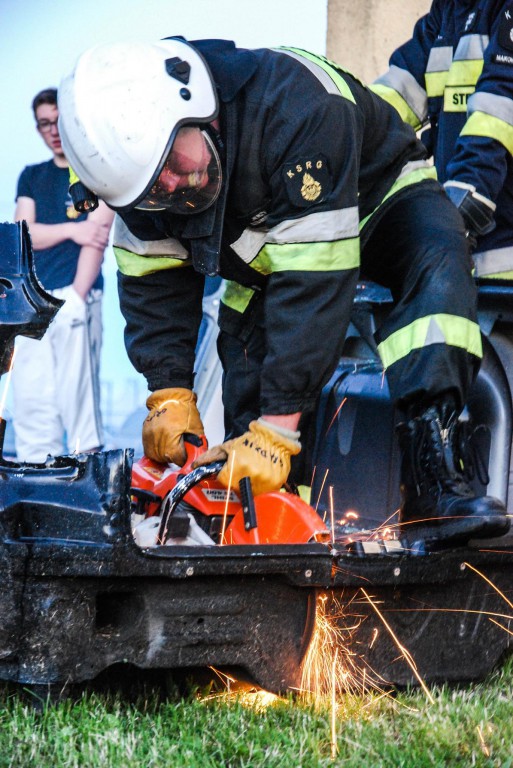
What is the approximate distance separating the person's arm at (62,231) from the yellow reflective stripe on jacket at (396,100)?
2.29 m

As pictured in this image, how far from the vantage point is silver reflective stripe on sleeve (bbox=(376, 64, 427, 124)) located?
14.0ft

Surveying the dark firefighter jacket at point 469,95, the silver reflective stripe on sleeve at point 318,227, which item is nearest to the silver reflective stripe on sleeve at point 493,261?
the dark firefighter jacket at point 469,95

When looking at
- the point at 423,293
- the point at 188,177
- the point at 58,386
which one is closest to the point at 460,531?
the point at 423,293

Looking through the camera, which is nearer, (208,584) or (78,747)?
(78,747)

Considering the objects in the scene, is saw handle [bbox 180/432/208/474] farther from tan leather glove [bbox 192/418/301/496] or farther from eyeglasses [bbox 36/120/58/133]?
eyeglasses [bbox 36/120/58/133]

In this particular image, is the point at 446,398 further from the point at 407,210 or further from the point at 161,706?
the point at 161,706

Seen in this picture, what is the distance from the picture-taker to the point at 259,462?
298 centimetres

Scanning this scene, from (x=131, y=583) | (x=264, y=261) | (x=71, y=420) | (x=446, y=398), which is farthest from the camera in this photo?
(x=71, y=420)

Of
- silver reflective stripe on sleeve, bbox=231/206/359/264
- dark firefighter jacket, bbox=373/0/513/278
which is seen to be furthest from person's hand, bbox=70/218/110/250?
silver reflective stripe on sleeve, bbox=231/206/359/264

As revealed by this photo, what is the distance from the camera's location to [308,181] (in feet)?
9.80

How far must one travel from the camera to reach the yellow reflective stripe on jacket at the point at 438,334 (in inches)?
120

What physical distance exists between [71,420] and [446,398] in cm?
340

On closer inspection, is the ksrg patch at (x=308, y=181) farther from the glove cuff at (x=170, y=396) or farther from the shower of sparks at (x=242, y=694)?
the shower of sparks at (x=242, y=694)

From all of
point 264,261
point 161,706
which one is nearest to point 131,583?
point 161,706
